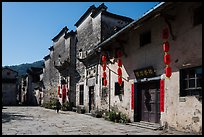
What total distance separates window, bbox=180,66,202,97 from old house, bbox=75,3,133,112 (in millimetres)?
8125

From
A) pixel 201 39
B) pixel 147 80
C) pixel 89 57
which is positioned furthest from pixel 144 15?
pixel 89 57

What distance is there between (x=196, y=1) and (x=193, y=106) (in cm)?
350

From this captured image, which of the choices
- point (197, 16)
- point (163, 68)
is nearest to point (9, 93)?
point (163, 68)

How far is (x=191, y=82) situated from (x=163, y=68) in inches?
59.2

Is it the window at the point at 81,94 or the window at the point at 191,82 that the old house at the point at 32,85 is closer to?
the window at the point at 81,94

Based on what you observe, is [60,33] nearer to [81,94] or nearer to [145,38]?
[81,94]

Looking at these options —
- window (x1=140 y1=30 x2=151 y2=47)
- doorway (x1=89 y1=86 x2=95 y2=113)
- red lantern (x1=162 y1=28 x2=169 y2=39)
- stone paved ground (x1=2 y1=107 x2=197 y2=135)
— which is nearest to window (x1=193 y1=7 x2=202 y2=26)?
red lantern (x1=162 y1=28 x2=169 y2=39)

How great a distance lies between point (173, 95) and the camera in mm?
8875

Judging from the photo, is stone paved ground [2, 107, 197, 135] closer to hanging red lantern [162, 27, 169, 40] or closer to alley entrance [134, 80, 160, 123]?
alley entrance [134, 80, 160, 123]

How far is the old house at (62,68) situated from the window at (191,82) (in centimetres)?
1444

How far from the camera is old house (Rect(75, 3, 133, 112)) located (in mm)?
16703

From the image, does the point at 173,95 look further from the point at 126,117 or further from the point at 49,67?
the point at 49,67

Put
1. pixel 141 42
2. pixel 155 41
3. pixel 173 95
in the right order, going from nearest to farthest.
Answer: pixel 173 95, pixel 155 41, pixel 141 42

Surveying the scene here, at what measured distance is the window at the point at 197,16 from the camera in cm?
789
